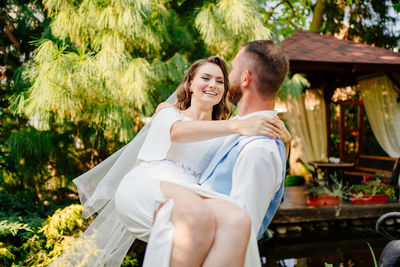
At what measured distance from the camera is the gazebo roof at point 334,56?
6.70 metres

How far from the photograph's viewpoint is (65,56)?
11.7 feet

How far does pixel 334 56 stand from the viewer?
6.79m

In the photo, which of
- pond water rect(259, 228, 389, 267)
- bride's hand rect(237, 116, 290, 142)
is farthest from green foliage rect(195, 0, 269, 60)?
pond water rect(259, 228, 389, 267)

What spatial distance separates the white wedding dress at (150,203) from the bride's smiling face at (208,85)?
290mm

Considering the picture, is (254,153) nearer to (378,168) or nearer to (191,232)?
(191,232)

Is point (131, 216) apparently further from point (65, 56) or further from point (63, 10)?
point (63, 10)

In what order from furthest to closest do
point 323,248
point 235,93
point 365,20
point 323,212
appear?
point 365,20
point 323,212
point 323,248
point 235,93

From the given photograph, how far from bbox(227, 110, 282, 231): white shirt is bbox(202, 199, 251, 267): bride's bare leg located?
0.51 feet

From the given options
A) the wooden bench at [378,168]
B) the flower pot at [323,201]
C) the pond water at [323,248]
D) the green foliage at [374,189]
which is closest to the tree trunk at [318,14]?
the wooden bench at [378,168]

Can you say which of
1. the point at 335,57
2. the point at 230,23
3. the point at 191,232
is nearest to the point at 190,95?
the point at 191,232

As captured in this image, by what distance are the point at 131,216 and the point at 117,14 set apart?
2723 mm

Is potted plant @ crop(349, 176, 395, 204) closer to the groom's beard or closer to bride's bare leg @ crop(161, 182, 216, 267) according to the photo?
the groom's beard

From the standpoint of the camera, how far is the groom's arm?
5.03 feet

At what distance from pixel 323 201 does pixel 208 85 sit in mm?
4311
